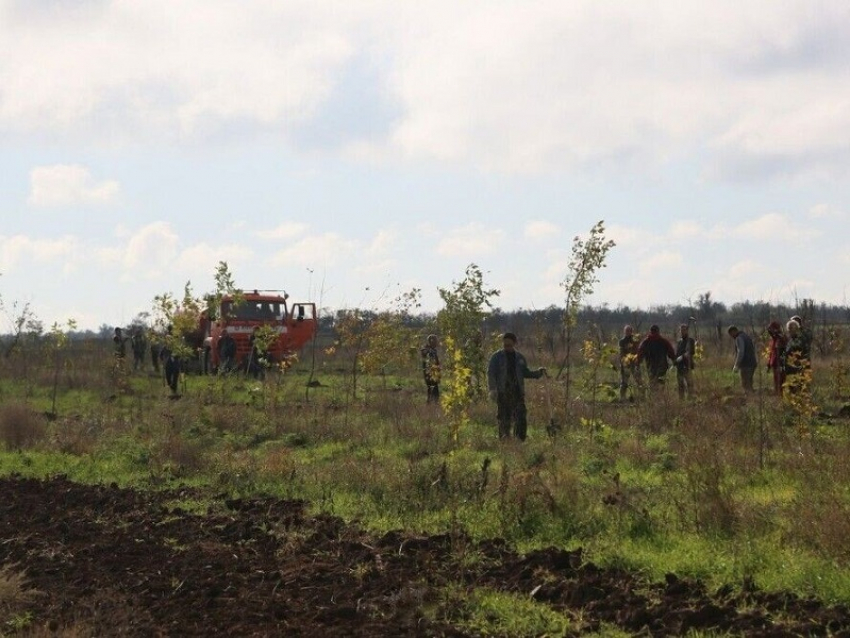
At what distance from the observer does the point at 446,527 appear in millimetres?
9758

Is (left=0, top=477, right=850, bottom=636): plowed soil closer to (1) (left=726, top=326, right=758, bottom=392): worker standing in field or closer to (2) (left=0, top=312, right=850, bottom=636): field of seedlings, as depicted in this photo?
(2) (left=0, top=312, right=850, bottom=636): field of seedlings

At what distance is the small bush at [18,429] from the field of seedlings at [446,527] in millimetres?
554

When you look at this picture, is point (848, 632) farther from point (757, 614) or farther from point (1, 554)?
point (1, 554)

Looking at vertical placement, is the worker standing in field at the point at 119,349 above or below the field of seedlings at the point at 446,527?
above

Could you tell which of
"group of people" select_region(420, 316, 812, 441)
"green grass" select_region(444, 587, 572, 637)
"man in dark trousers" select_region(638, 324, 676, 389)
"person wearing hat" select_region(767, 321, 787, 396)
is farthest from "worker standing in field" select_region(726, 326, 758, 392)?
"green grass" select_region(444, 587, 572, 637)

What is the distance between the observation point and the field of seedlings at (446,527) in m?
7.11

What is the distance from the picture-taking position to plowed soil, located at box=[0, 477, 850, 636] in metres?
6.79

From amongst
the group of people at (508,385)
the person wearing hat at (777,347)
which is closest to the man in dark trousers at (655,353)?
the person wearing hat at (777,347)

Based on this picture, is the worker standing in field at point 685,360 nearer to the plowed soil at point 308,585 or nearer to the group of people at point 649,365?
the group of people at point 649,365

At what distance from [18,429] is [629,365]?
393 inches

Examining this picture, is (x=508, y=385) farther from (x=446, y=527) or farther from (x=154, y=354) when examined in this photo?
(x=154, y=354)

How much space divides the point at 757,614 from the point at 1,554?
6.42 metres

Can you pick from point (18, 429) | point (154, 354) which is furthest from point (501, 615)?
point (154, 354)

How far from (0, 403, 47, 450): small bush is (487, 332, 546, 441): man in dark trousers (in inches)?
310
